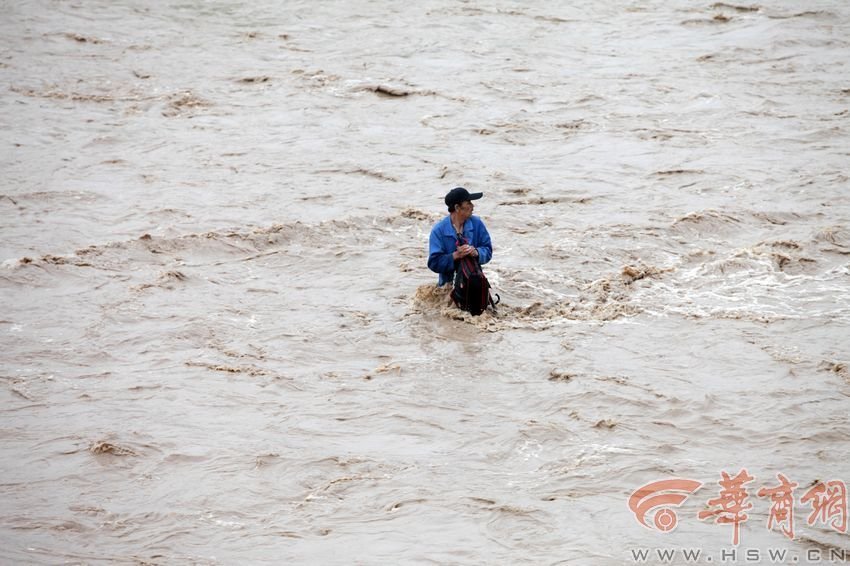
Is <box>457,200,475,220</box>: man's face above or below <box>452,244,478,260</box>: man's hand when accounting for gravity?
above

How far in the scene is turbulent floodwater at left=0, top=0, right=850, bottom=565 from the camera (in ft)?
20.2

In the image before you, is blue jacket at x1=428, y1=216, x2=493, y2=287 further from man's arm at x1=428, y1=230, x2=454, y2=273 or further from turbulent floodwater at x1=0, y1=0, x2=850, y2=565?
turbulent floodwater at x1=0, y1=0, x2=850, y2=565

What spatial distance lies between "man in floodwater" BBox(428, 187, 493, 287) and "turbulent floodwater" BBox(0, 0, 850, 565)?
19.9 inches

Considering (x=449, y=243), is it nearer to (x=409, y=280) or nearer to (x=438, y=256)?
(x=438, y=256)

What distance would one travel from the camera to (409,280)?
31.6ft

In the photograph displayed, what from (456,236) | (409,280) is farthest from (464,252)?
(409,280)

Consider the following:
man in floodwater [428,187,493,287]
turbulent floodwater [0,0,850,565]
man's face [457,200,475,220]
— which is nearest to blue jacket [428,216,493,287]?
man in floodwater [428,187,493,287]

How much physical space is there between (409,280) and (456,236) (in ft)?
3.81

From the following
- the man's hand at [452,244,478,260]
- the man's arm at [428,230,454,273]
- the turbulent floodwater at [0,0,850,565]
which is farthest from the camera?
the man's arm at [428,230,454,273]

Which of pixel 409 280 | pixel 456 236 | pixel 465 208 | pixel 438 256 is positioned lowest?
pixel 409 280

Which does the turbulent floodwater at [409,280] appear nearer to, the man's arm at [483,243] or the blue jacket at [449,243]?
the blue jacket at [449,243]

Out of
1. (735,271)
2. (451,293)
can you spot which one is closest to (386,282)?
(451,293)

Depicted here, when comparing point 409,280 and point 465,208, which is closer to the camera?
point 465,208

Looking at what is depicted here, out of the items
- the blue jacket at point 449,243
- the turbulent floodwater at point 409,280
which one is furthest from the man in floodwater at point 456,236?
the turbulent floodwater at point 409,280
